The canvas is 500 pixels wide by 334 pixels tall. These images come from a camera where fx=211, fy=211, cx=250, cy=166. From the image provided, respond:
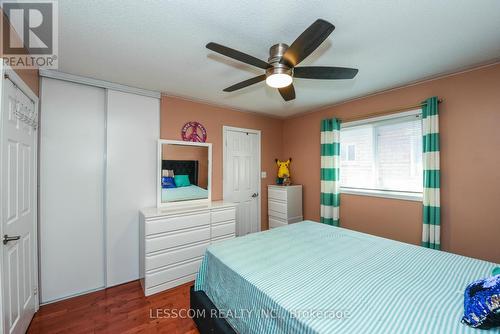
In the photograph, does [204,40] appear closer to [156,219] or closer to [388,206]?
[156,219]

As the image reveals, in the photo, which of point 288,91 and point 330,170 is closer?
point 288,91

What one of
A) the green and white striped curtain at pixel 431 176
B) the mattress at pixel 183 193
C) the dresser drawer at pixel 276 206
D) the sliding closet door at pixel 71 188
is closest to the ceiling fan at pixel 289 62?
the green and white striped curtain at pixel 431 176

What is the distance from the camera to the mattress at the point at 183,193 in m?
2.86

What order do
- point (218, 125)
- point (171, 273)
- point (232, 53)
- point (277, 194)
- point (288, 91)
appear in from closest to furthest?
point (232, 53) → point (288, 91) → point (171, 273) → point (218, 125) → point (277, 194)

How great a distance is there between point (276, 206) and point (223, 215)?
1.23 meters

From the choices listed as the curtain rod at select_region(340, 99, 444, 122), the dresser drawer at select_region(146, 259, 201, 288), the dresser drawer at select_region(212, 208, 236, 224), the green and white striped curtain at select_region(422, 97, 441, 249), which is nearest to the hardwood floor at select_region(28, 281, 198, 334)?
the dresser drawer at select_region(146, 259, 201, 288)

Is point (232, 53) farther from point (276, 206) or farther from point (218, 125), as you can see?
point (276, 206)

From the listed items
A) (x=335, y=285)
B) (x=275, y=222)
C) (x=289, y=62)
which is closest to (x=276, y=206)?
(x=275, y=222)

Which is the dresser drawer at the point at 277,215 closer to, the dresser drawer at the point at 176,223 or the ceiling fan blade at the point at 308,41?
the dresser drawer at the point at 176,223

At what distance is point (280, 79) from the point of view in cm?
157

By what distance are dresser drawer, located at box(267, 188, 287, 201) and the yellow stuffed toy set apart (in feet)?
0.86

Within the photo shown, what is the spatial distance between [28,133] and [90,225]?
1.12 m

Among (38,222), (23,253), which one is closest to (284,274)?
(23,253)

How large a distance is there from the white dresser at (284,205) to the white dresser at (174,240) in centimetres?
122
